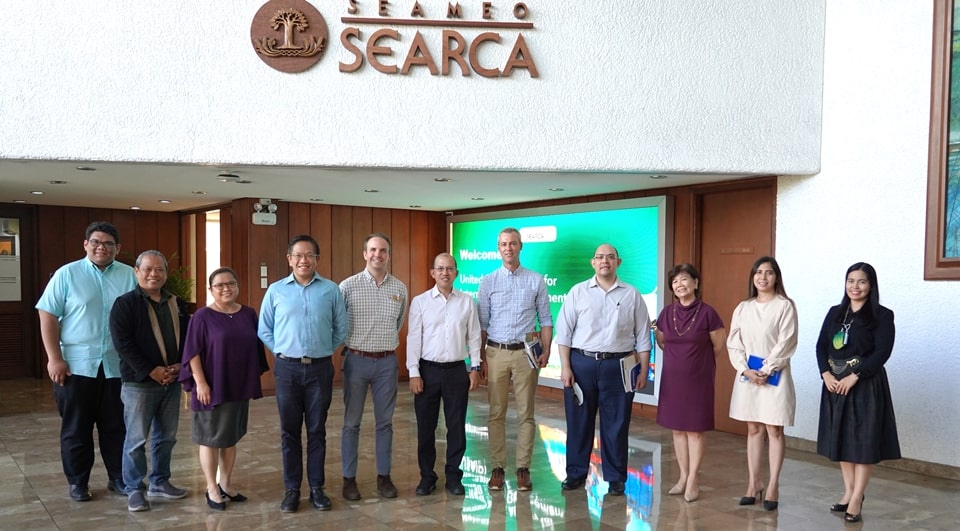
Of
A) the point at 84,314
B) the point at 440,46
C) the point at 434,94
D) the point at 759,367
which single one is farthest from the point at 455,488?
the point at 440,46

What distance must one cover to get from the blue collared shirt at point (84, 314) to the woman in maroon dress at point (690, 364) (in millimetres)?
3414

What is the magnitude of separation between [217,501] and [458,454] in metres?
1.46

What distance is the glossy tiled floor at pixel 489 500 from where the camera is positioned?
4305mm

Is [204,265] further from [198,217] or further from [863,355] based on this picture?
[863,355]

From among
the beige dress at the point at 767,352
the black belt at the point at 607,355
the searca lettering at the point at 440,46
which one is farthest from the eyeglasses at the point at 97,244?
the beige dress at the point at 767,352

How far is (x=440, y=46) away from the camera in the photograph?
19.8 feet

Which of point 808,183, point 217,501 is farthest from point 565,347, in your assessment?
point 808,183

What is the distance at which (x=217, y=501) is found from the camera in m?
4.52

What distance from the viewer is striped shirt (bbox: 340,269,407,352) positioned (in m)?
4.67

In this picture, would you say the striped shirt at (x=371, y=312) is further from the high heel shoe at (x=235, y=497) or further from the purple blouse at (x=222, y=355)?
the high heel shoe at (x=235, y=497)

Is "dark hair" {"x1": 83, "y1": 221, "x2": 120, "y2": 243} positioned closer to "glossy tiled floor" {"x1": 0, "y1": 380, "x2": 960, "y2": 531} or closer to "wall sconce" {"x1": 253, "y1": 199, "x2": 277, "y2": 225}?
"glossy tiled floor" {"x1": 0, "y1": 380, "x2": 960, "y2": 531}

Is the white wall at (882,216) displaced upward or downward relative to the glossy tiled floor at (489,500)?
upward

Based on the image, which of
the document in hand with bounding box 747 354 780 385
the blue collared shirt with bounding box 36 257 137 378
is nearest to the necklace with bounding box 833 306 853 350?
the document in hand with bounding box 747 354 780 385

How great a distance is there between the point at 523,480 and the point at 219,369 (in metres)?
2.03
